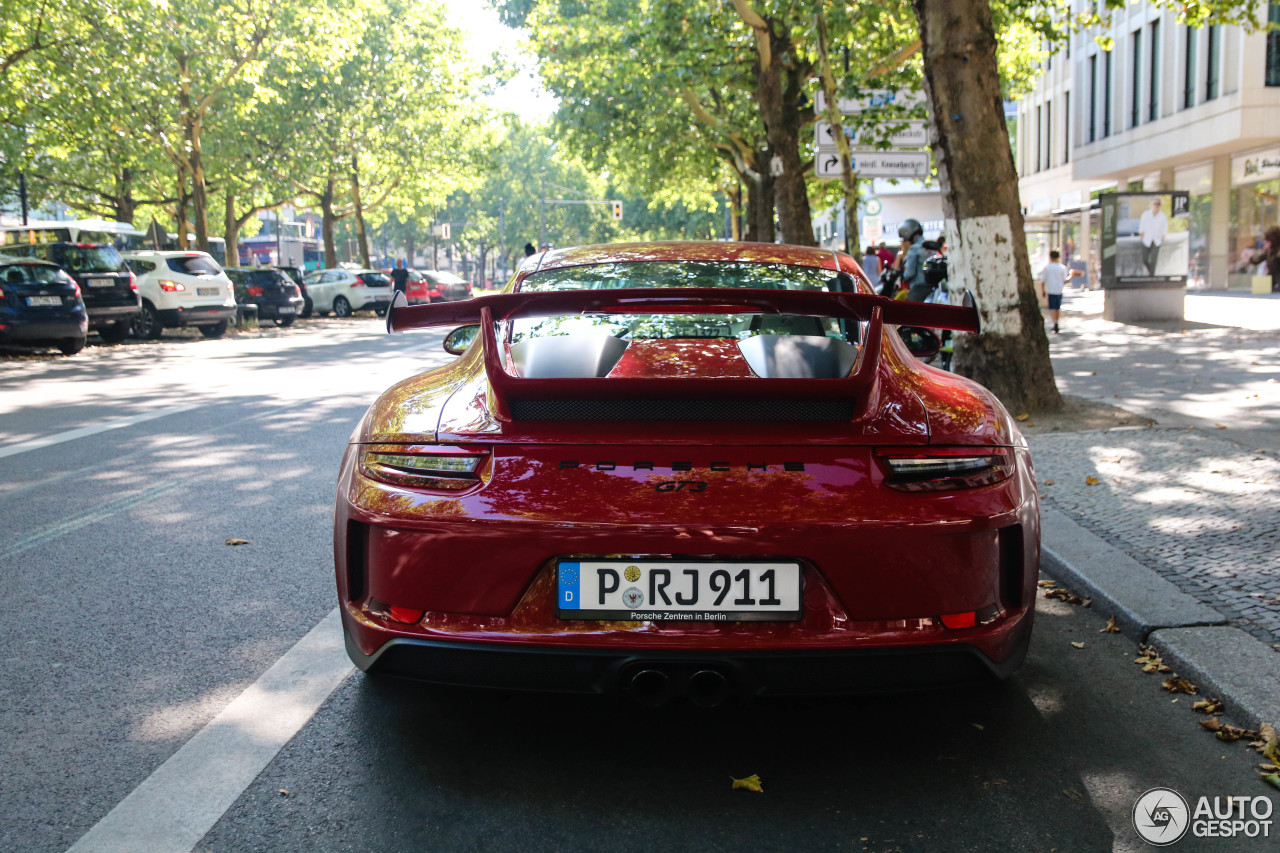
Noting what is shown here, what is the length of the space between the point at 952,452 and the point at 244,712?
6.94 ft

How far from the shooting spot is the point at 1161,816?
9.15 feet

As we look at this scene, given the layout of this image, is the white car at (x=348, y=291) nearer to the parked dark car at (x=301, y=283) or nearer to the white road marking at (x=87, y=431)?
the parked dark car at (x=301, y=283)

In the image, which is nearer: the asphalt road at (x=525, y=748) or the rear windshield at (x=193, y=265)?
the asphalt road at (x=525, y=748)

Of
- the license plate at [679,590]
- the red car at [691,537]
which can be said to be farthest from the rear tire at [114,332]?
the license plate at [679,590]

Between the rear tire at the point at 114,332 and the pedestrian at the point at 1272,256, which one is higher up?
the pedestrian at the point at 1272,256

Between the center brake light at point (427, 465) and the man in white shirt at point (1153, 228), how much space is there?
67.3ft

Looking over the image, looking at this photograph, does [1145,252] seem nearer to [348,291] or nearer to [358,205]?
[348,291]

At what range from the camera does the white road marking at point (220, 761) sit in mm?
2693

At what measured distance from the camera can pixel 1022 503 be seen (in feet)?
9.87

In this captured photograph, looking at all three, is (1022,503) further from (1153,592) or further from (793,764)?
(1153,592)

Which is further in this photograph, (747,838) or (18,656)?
(18,656)

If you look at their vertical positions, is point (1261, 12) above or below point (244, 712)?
above

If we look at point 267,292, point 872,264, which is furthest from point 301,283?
point 872,264

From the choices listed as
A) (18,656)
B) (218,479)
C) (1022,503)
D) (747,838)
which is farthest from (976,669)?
(218,479)
